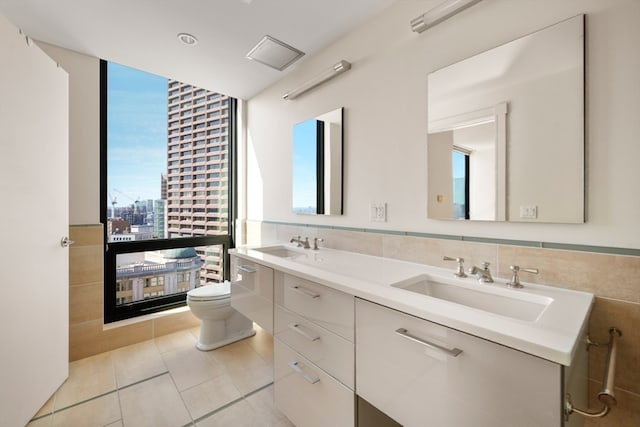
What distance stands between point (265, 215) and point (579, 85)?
91.3 inches

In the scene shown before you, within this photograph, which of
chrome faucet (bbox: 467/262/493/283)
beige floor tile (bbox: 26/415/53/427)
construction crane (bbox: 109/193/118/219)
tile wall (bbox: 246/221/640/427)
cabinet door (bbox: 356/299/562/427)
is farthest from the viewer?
construction crane (bbox: 109/193/118/219)

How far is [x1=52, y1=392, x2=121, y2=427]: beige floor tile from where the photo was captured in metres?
1.47

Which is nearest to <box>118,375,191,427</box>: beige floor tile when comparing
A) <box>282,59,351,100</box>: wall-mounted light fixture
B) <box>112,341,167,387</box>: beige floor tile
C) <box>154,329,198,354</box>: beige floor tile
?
<box>112,341,167,387</box>: beige floor tile

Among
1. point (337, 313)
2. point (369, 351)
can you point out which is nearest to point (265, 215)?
point (337, 313)

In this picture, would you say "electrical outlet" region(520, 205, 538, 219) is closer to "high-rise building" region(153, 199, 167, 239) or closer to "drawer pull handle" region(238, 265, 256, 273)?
"drawer pull handle" region(238, 265, 256, 273)

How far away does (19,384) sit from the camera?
1.39 m

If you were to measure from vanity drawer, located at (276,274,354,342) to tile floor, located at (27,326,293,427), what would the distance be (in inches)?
28.8

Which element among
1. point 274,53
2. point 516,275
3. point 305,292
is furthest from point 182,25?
point 516,275

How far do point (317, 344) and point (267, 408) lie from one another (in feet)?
2.49

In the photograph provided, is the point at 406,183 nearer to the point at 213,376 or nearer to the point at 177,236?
the point at 213,376

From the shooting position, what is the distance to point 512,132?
44.5 inches

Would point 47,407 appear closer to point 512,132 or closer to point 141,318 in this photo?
point 141,318

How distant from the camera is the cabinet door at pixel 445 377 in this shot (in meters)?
0.63

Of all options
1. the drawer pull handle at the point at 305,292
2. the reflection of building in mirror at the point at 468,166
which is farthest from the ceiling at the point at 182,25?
the drawer pull handle at the point at 305,292
